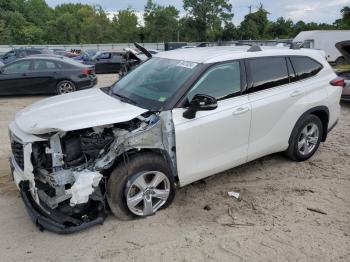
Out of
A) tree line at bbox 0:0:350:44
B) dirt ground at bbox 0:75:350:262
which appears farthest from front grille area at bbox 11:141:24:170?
tree line at bbox 0:0:350:44

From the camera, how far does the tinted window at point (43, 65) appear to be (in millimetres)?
12742

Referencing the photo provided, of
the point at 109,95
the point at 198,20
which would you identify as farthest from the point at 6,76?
the point at 198,20

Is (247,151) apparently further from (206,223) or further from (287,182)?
(206,223)

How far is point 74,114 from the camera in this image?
161 inches

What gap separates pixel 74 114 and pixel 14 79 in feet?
31.0

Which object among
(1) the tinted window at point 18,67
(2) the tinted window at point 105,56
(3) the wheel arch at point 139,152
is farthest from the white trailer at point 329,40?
(3) the wheel arch at point 139,152

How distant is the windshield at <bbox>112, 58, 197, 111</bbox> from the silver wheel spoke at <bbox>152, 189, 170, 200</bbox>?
0.91 metres

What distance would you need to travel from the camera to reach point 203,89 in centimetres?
450

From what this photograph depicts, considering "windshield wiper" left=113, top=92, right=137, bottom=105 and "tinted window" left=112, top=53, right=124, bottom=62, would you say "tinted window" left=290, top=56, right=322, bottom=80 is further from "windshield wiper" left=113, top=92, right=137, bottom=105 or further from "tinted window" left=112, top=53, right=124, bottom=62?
"tinted window" left=112, top=53, right=124, bottom=62

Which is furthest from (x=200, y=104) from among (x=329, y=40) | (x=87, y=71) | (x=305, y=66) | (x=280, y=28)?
(x=280, y=28)

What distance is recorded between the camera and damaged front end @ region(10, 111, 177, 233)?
12.5 feet

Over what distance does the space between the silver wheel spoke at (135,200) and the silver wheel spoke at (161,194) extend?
0.16 meters

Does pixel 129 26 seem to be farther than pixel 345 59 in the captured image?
Yes

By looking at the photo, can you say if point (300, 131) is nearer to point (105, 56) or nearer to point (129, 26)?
point (105, 56)
